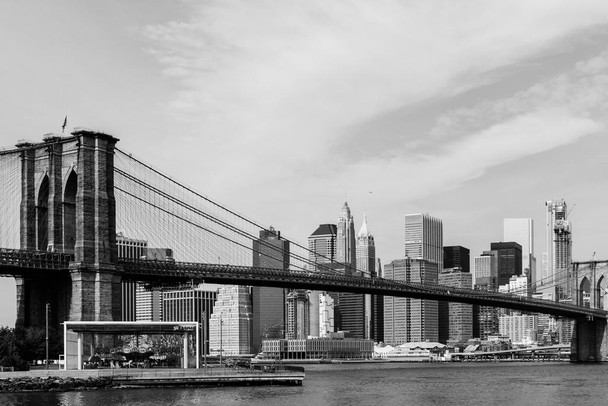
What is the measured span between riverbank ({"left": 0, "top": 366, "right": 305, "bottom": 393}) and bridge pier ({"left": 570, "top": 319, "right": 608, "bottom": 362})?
7794 centimetres

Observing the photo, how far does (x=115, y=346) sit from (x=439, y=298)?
53.0 m

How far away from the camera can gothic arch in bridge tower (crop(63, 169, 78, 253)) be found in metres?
86.6

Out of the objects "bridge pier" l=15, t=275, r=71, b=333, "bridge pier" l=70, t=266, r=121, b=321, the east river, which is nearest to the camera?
the east river

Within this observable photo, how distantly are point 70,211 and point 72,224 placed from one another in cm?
110

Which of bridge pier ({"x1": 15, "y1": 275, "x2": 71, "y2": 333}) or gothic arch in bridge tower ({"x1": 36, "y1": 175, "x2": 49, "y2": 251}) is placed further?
gothic arch in bridge tower ({"x1": 36, "y1": 175, "x2": 49, "y2": 251})

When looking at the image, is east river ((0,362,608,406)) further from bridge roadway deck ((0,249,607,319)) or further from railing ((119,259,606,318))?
bridge roadway deck ((0,249,607,319))

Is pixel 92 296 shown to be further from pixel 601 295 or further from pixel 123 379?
pixel 601 295

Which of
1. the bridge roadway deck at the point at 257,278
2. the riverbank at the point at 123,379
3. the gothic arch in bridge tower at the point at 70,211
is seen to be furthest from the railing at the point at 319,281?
the riverbank at the point at 123,379

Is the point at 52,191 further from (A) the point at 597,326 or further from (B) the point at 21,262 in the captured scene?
(A) the point at 597,326

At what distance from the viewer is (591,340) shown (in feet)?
471

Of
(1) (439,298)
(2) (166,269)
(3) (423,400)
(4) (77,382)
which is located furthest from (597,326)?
(4) (77,382)

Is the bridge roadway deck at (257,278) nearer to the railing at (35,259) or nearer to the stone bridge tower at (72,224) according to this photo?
the railing at (35,259)

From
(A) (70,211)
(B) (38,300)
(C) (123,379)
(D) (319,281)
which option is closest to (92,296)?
(B) (38,300)

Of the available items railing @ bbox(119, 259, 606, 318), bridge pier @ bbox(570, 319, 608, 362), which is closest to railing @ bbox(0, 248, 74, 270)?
railing @ bbox(119, 259, 606, 318)
